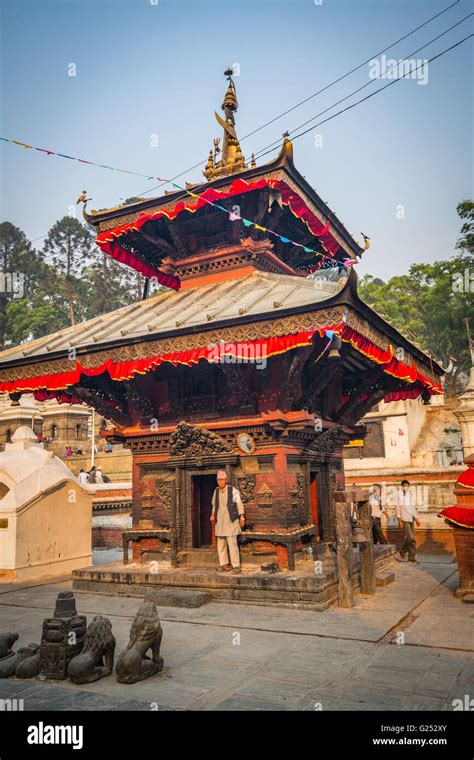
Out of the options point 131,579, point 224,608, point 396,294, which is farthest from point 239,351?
point 396,294

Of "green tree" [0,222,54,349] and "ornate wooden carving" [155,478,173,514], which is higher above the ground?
"green tree" [0,222,54,349]

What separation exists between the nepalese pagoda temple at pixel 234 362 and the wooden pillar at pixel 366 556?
122 centimetres

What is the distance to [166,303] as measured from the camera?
12.8 m

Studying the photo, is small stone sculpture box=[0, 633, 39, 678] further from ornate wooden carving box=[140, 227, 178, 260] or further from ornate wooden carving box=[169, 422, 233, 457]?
ornate wooden carving box=[140, 227, 178, 260]

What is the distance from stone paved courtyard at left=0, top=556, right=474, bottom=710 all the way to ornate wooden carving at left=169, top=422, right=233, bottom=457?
297cm

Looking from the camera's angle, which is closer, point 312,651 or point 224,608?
point 312,651

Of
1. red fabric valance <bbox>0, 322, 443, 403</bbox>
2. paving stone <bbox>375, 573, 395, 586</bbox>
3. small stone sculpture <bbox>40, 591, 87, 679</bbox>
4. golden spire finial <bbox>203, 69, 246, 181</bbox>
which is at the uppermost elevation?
golden spire finial <bbox>203, 69, 246, 181</bbox>

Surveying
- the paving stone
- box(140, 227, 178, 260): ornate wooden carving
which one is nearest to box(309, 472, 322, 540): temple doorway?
the paving stone

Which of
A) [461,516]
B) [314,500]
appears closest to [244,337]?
[461,516]

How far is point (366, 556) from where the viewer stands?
9.41 m

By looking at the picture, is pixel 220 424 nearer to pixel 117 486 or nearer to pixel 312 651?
pixel 312 651

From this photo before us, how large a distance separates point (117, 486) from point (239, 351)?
16.5 m

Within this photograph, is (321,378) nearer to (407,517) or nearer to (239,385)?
(239,385)

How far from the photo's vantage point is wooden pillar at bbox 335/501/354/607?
8.36 m
